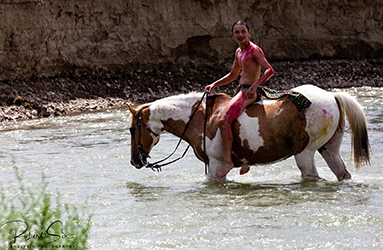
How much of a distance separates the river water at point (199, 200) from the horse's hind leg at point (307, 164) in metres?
0.10

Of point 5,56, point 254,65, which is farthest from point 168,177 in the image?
point 5,56

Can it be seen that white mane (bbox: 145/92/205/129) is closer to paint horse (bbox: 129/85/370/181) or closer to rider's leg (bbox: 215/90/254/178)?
paint horse (bbox: 129/85/370/181)

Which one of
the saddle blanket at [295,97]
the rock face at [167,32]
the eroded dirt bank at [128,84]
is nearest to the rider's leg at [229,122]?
the saddle blanket at [295,97]

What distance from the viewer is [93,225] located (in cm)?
585

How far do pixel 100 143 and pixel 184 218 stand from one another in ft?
18.5

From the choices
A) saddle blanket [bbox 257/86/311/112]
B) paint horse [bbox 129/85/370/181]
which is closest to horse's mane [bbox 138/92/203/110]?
paint horse [bbox 129/85/370/181]

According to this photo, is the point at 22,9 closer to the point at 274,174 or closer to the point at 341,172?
the point at 274,174

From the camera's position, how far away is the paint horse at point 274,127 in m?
7.08

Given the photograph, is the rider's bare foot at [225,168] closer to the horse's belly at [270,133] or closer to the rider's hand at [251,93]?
the horse's belly at [270,133]

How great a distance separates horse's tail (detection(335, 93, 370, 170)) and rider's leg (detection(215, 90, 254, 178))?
1.01 m

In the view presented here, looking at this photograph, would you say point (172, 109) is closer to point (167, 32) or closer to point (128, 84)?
point (128, 84)

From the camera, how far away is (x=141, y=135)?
7727mm

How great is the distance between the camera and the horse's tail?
7.11 meters

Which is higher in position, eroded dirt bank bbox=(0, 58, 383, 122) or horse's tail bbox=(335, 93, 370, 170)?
horse's tail bbox=(335, 93, 370, 170)
